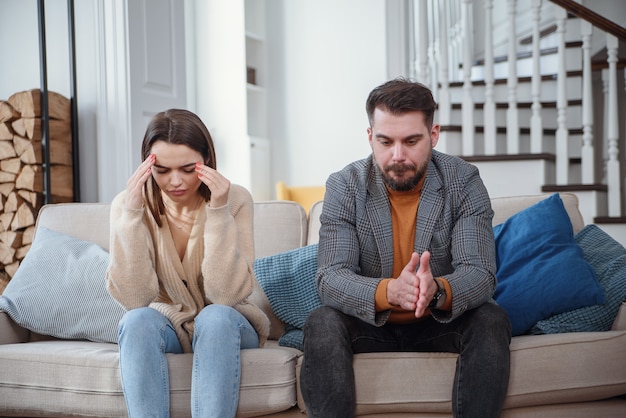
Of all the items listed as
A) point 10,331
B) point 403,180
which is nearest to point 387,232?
point 403,180

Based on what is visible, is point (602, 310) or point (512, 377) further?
point (602, 310)

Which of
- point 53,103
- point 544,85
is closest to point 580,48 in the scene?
point 544,85

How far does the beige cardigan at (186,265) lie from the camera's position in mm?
1951

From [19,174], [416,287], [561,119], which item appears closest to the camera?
[416,287]

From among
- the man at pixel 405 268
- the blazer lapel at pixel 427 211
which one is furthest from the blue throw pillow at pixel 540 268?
the blazer lapel at pixel 427 211

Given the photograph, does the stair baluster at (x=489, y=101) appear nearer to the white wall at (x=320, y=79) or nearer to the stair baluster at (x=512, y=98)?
the stair baluster at (x=512, y=98)

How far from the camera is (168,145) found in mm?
1979

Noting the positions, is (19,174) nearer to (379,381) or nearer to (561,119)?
(379,381)

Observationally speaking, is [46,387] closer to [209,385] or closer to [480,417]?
[209,385]

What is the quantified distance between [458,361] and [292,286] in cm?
61

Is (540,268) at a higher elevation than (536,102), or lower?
lower

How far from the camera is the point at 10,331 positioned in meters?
2.31

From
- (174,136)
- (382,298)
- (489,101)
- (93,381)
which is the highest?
(489,101)

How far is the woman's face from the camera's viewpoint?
6.47 ft
